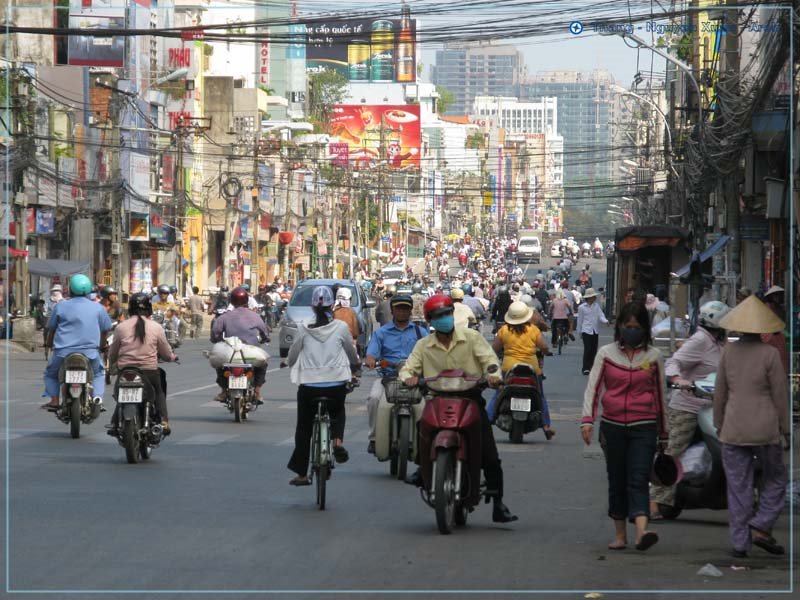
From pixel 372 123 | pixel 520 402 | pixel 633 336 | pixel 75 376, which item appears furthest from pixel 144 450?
pixel 372 123

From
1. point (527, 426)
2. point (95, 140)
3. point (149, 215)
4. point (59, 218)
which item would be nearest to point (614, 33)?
point (527, 426)

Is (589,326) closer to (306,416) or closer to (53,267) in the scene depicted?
(306,416)

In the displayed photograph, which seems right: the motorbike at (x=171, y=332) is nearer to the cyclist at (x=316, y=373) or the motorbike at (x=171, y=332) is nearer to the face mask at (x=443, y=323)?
the cyclist at (x=316, y=373)

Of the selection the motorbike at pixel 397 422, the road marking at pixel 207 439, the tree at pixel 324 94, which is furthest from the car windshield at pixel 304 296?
the tree at pixel 324 94

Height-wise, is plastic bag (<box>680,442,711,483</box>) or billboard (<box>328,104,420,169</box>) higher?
billboard (<box>328,104,420,169</box>)

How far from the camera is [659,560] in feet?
31.7

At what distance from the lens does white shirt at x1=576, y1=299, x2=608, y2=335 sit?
3092 centimetres

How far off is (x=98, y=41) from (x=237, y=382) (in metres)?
42.0

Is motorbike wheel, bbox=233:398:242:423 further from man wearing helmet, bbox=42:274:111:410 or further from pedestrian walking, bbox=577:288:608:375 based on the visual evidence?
pedestrian walking, bbox=577:288:608:375

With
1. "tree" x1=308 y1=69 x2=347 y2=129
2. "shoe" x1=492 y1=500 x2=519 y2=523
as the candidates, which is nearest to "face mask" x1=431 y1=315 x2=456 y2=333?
"shoe" x1=492 y1=500 x2=519 y2=523

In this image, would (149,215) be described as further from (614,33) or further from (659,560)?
(659,560)

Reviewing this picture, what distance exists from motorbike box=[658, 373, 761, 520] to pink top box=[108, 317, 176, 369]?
560 centimetres

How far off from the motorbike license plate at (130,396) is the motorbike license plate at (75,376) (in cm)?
227

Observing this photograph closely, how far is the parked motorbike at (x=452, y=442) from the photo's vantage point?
10.6 meters
